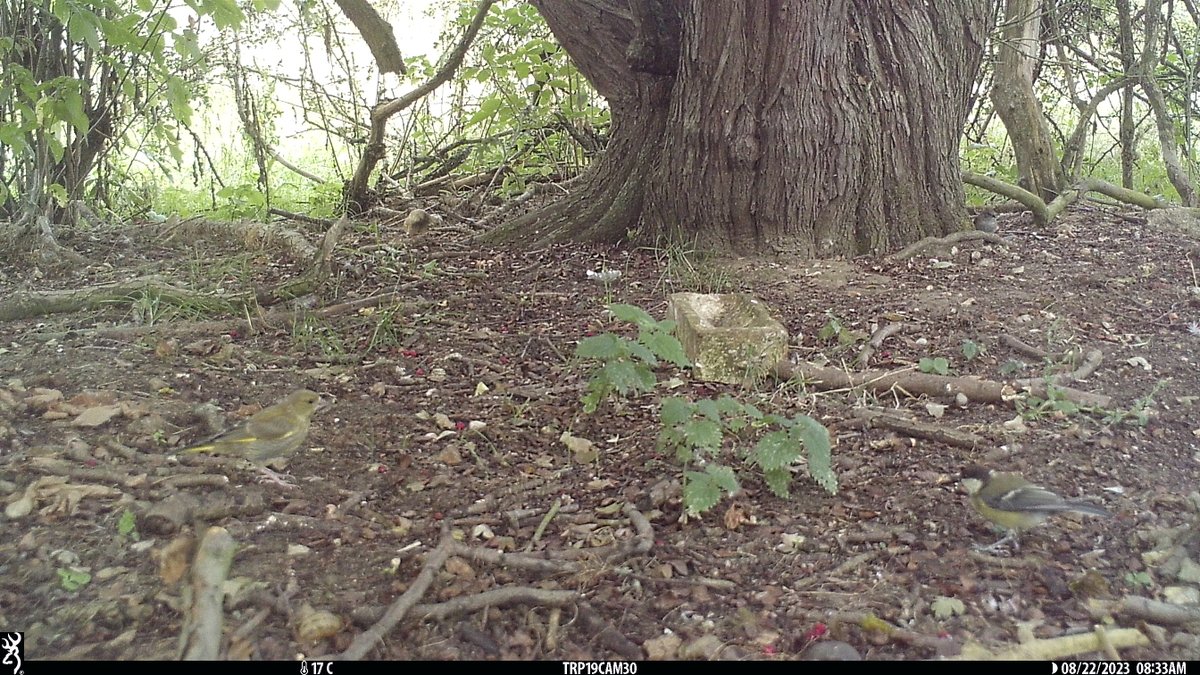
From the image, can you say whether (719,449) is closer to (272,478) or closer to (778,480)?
(778,480)

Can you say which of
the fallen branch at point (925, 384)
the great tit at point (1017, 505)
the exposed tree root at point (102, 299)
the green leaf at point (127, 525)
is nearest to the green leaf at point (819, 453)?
the great tit at point (1017, 505)

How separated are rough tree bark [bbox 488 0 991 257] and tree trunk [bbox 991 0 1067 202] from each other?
106 cm

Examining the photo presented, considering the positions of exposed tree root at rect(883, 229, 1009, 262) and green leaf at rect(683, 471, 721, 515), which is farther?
exposed tree root at rect(883, 229, 1009, 262)

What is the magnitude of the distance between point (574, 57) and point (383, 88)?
2.38 meters

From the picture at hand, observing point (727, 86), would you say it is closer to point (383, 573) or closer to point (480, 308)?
point (480, 308)

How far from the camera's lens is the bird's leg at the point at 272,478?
246cm

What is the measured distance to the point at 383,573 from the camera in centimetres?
208

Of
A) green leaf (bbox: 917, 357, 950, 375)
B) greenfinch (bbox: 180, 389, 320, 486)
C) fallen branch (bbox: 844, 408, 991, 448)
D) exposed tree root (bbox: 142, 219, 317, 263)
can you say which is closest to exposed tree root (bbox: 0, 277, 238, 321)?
exposed tree root (bbox: 142, 219, 317, 263)

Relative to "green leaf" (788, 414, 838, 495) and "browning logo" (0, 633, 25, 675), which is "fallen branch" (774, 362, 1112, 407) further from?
"browning logo" (0, 633, 25, 675)

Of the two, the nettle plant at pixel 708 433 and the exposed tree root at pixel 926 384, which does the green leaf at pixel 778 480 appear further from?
the exposed tree root at pixel 926 384

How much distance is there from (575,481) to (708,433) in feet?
1.53

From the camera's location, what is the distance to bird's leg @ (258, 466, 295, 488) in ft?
8.05

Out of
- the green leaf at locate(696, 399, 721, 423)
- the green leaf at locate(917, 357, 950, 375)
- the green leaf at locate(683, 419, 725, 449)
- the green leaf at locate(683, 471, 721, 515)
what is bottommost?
the green leaf at locate(683, 471, 721, 515)

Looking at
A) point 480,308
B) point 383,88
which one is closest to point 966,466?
point 480,308
